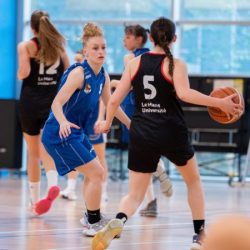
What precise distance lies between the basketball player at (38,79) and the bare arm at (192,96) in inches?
84.5

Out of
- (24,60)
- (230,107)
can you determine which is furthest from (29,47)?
(230,107)

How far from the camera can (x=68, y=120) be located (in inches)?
190

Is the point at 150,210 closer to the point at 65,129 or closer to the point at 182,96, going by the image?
the point at 65,129

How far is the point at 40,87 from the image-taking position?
6246 mm

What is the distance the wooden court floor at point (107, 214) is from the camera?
14.9ft

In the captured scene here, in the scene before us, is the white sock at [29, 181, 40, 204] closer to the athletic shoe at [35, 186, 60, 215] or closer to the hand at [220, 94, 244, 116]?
the athletic shoe at [35, 186, 60, 215]

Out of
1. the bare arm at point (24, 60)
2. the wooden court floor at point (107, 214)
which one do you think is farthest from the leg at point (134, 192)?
the bare arm at point (24, 60)

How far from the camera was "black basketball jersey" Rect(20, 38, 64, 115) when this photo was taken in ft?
20.3

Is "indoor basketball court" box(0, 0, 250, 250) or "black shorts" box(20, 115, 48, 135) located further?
"black shorts" box(20, 115, 48, 135)

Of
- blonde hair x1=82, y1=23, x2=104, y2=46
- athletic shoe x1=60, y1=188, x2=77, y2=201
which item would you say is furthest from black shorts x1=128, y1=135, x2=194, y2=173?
athletic shoe x1=60, y1=188, x2=77, y2=201

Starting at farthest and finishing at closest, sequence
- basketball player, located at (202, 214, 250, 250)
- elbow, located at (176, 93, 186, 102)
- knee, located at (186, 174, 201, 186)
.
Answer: knee, located at (186, 174, 201, 186)
elbow, located at (176, 93, 186, 102)
basketball player, located at (202, 214, 250, 250)

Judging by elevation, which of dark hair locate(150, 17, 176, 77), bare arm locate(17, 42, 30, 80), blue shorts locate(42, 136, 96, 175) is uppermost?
dark hair locate(150, 17, 176, 77)

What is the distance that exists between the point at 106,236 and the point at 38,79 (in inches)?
103

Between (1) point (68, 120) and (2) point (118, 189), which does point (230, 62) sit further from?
(1) point (68, 120)
